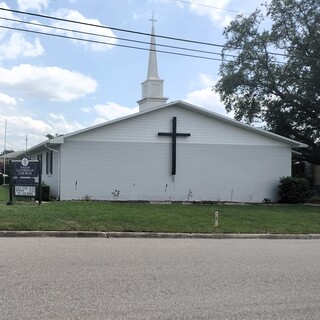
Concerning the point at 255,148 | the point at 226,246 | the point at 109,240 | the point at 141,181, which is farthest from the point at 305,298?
the point at 255,148

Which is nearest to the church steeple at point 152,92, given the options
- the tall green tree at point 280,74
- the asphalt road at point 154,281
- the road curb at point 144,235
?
the tall green tree at point 280,74

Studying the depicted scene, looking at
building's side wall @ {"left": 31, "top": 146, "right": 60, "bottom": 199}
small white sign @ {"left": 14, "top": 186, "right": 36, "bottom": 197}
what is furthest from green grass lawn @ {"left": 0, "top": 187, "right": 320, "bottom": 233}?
building's side wall @ {"left": 31, "top": 146, "right": 60, "bottom": 199}

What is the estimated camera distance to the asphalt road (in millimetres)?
5602

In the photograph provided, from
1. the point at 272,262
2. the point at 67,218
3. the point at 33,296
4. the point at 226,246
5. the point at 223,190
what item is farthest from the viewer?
the point at 223,190

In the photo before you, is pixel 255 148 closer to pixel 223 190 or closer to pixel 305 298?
pixel 223 190

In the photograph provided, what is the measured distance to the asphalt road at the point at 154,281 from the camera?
5.60m

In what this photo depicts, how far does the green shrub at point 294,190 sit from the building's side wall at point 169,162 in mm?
701

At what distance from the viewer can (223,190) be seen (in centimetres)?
2345

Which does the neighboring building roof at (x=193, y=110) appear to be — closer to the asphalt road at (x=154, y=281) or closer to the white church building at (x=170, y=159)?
the white church building at (x=170, y=159)

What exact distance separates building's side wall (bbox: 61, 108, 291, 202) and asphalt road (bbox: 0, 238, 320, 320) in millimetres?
10705

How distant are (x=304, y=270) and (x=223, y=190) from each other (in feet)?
49.7

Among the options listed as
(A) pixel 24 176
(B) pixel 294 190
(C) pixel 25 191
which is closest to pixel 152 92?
(B) pixel 294 190

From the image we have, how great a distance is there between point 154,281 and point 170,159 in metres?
15.9

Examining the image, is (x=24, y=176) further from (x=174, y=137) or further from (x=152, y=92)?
(x=152, y=92)
